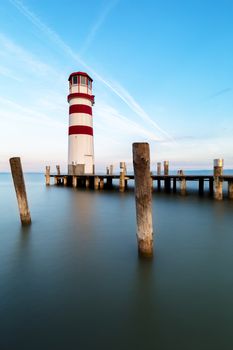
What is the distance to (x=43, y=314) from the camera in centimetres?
329

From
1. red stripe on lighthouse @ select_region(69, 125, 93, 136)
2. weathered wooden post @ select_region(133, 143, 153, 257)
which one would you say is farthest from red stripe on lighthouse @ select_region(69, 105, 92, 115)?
weathered wooden post @ select_region(133, 143, 153, 257)

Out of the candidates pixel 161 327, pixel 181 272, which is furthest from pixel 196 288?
pixel 161 327

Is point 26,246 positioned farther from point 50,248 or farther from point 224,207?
point 224,207

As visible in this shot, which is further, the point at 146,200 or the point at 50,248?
the point at 50,248

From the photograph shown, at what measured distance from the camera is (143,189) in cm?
486

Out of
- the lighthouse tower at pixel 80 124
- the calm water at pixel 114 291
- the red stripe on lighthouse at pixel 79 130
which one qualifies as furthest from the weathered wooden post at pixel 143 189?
the red stripe on lighthouse at pixel 79 130

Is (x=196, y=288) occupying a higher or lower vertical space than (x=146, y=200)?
lower

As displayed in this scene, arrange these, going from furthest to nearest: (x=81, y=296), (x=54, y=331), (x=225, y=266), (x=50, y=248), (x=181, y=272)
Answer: (x=50, y=248)
(x=225, y=266)
(x=181, y=272)
(x=81, y=296)
(x=54, y=331)

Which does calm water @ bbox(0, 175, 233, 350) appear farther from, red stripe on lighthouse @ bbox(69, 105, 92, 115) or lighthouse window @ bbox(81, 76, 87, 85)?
lighthouse window @ bbox(81, 76, 87, 85)

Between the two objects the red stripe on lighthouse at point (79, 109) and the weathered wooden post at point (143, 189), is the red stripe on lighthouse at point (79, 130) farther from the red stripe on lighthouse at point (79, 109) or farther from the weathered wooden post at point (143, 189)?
the weathered wooden post at point (143, 189)

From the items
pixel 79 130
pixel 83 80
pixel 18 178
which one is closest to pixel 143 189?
pixel 18 178

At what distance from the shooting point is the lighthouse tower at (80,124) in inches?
918

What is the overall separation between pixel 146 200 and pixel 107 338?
9.00 ft

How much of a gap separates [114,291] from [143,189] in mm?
2159
